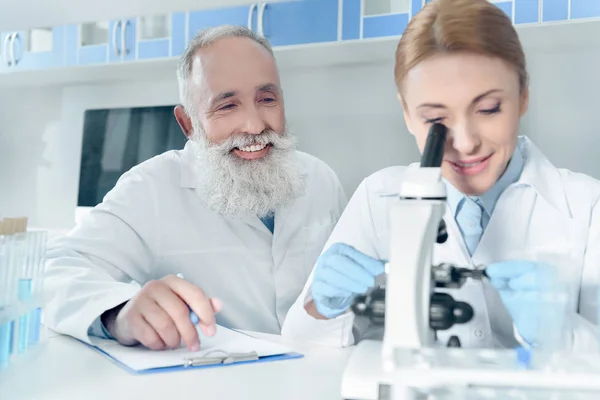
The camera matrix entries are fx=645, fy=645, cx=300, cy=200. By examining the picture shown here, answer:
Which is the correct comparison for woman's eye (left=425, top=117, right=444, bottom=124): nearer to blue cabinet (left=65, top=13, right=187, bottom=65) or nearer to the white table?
the white table

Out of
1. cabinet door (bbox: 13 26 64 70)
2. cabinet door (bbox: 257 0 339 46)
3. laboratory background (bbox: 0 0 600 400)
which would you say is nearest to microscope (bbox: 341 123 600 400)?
laboratory background (bbox: 0 0 600 400)

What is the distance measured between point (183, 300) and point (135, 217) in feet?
1.82

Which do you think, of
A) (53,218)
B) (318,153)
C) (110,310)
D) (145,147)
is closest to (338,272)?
(110,310)

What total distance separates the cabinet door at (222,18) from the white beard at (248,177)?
0.62 meters

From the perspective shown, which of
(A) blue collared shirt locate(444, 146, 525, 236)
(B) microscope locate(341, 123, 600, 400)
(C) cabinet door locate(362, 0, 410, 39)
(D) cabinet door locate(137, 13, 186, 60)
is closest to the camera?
(B) microscope locate(341, 123, 600, 400)

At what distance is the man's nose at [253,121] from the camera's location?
1.35 m

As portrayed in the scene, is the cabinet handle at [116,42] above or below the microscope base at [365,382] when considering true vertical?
above

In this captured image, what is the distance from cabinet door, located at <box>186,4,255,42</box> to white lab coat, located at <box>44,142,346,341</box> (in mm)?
693

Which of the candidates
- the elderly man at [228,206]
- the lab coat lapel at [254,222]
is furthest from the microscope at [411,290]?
the lab coat lapel at [254,222]

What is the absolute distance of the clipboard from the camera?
0.68 m

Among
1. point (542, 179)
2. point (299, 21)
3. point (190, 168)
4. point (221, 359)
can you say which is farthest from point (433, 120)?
point (299, 21)

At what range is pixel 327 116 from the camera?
192 cm

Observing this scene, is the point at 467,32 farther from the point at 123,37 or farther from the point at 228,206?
the point at 123,37

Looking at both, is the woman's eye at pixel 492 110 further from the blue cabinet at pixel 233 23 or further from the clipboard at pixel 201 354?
the blue cabinet at pixel 233 23
